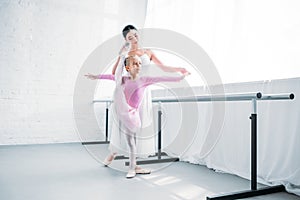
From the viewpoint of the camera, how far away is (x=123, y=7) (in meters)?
4.45

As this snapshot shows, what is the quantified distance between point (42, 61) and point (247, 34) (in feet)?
9.02

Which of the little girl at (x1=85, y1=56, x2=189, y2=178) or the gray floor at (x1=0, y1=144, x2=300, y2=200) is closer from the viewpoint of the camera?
the gray floor at (x1=0, y1=144, x2=300, y2=200)

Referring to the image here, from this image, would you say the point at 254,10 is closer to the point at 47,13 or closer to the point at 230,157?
the point at 230,157

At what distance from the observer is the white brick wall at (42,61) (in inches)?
145

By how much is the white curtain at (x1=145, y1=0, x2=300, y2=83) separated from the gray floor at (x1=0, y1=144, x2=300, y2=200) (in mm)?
828

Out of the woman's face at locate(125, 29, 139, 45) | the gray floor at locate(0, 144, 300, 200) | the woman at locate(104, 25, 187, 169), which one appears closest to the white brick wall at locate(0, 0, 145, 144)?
the gray floor at locate(0, 144, 300, 200)

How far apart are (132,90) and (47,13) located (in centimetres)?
252

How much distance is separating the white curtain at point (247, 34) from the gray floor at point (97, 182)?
32.6 inches

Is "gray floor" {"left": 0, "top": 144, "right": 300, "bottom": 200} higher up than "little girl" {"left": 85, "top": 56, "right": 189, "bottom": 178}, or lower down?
lower down

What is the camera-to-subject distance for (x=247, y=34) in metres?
2.27

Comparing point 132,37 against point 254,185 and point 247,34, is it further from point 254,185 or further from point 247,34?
point 254,185

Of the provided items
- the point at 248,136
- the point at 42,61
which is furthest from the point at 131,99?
the point at 42,61

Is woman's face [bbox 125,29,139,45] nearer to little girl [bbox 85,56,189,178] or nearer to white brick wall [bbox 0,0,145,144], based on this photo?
little girl [bbox 85,56,189,178]

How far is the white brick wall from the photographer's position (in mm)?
A: 3689
